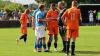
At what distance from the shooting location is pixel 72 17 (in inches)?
758

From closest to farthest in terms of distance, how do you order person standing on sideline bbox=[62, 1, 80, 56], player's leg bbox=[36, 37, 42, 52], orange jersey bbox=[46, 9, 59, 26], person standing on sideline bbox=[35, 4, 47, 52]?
1. person standing on sideline bbox=[62, 1, 80, 56]
2. person standing on sideline bbox=[35, 4, 47, 52]
3. player's leg bbox=[36, 37, 42, 52]
4. orange jersey bbox=[46, 9, 59, 26]

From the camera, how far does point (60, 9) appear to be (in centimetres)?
2056

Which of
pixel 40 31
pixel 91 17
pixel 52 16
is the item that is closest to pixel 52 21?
pixel 52 16

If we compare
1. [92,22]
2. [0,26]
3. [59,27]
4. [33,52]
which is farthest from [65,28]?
[92,22]

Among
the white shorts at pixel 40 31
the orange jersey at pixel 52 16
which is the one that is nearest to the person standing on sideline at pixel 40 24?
the white shorts at pixel 40 31

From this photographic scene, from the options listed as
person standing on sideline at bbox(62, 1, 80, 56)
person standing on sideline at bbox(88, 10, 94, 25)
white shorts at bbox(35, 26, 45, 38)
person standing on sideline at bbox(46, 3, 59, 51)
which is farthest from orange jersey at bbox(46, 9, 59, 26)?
person standing on sideline at bbox(88, 10, 94, 25)

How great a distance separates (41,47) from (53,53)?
3.77 ft

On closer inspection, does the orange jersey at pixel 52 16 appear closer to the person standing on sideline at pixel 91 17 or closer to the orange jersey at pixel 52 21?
the orange jersey at pixel 52 21

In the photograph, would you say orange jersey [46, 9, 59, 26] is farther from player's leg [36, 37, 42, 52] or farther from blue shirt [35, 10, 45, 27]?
player's leg [36, 37, 42, 52]

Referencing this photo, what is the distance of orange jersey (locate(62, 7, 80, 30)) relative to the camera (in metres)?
19.2

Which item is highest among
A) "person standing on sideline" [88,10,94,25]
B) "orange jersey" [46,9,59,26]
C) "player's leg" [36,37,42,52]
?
"orange jersey" [46,9,59,26]

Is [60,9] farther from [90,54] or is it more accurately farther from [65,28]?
[90,54]

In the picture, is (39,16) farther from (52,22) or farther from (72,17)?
(72,17)

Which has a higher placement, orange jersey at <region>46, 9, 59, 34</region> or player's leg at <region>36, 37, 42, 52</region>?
orange jersey at <region>46, 9, 59, 34</region>
